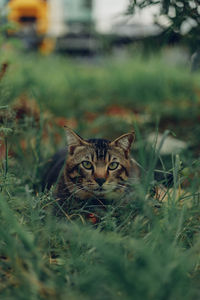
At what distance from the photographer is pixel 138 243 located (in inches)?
41.3

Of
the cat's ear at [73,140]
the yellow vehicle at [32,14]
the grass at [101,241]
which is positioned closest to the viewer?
the grass at [101,241]

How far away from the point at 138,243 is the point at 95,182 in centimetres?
56

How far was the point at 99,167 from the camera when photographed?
1624 mm

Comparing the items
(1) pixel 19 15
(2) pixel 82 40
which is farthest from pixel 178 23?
(1) pixel 19 15

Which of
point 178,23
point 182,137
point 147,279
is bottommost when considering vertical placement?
point 182,137

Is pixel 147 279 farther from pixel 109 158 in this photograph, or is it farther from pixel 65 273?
pixel 109 158

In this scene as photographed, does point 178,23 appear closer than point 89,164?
No

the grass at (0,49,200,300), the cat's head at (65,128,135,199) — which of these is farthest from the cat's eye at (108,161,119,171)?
the grass at (0,49,200,300)

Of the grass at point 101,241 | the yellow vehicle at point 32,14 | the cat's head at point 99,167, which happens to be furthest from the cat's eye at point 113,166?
the yellow vehicle at point 32,14

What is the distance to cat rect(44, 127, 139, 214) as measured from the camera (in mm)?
1594

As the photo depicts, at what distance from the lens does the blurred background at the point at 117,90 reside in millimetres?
2043

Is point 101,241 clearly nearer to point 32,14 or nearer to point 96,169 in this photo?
point 96,169

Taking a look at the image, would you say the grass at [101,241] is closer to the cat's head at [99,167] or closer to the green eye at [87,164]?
the cat's head at [99,167]

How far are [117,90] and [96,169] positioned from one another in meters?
3.43
